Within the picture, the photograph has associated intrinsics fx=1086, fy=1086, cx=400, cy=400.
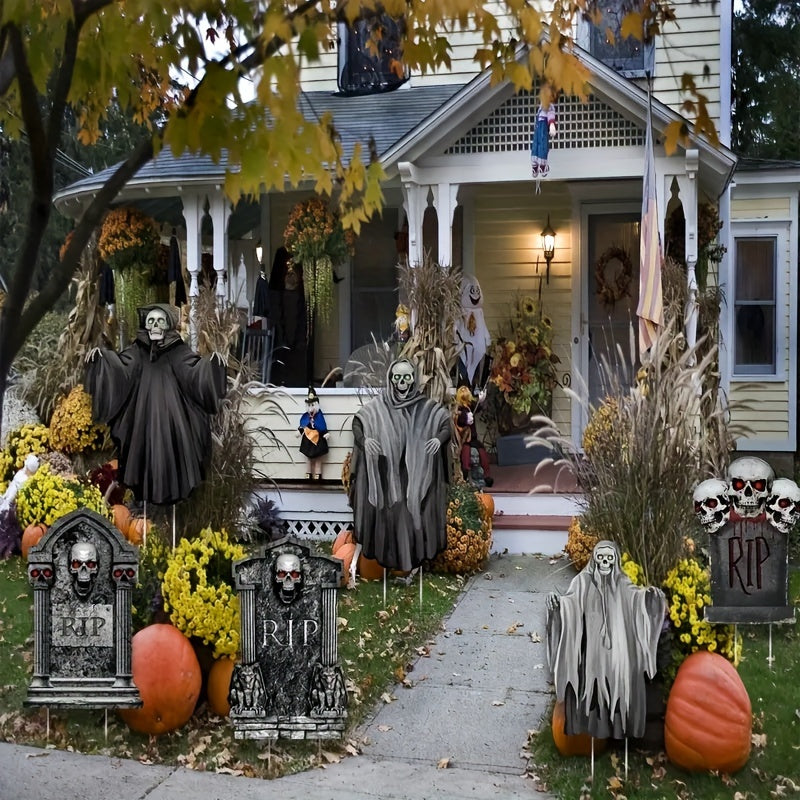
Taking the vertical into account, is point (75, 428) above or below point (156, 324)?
below

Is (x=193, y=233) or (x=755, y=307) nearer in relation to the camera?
(x=193, y=233)

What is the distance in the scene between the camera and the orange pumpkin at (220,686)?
5.59m

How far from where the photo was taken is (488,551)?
29.3ft

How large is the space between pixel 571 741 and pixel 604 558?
3.11 ft

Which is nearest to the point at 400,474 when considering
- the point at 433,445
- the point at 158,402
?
the point at 433,445

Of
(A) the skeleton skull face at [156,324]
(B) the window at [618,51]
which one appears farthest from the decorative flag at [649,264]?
(A) the skeleton skull face at [156,324]

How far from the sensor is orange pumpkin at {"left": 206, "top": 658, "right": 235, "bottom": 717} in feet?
18.3

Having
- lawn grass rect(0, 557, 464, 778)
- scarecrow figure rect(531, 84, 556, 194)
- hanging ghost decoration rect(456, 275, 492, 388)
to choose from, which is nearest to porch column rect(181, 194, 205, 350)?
hanging ghost decoration rect(456, 275, 492, 388)

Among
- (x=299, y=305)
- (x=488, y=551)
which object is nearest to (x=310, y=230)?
(x=299, y=305)

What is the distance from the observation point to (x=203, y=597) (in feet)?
18.5

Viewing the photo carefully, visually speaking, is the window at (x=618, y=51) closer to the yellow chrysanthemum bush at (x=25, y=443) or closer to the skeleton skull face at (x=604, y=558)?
the yellow chrysanthemum bush at (x=25, y=443)

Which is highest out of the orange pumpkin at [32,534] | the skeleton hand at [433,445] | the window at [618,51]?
the window at [618,51]

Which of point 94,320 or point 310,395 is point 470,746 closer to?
point 310,395

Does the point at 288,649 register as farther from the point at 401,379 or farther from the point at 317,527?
the point at 317,527
